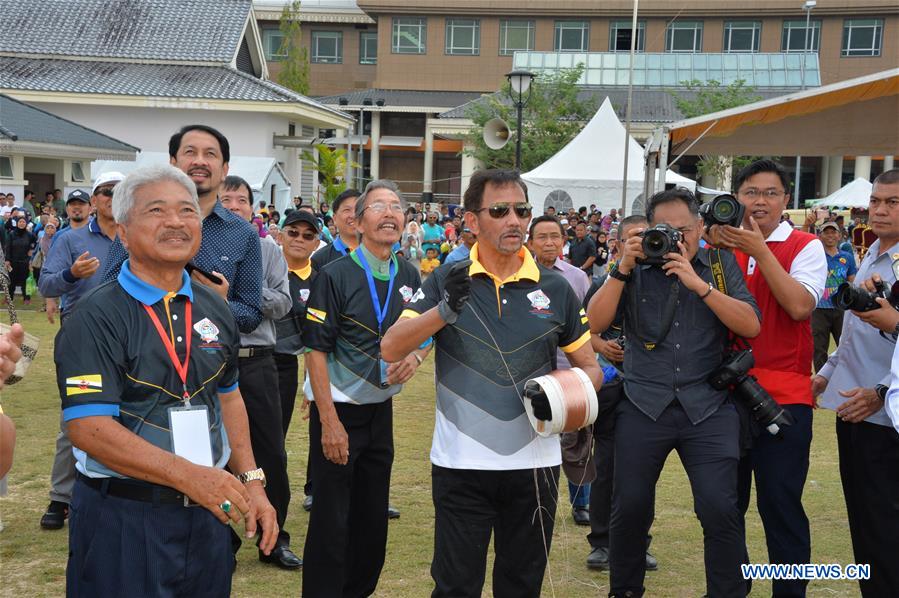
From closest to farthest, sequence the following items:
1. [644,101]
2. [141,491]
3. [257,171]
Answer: [141,491]
[257,171]
[644,101]

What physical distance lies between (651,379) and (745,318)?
551mm

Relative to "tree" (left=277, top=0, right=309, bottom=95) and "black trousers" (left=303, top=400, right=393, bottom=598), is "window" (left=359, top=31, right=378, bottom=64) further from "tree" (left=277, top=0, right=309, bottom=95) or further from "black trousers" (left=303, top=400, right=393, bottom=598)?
"black trousers" (left=303, top=400, right=393, bottom=598)

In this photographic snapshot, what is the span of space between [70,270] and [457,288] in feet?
11.9

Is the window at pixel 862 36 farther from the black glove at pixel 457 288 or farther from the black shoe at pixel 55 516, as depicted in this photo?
the black glove at pixel 457 288

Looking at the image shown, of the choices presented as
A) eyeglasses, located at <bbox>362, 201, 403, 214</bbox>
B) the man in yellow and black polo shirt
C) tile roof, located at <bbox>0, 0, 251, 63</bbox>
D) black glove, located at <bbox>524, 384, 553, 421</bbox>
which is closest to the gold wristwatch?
the man in yellow and black polo shirt

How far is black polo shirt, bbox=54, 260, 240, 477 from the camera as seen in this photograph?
10.3 feet

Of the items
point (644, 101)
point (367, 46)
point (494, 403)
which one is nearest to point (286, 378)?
point (494, 403)

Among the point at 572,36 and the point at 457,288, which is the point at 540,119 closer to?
the point at 572,36

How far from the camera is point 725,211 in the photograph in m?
4.88

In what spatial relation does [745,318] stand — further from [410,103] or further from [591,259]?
[410,103]

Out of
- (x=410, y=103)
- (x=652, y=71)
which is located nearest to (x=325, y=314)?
(x=652, y=71)

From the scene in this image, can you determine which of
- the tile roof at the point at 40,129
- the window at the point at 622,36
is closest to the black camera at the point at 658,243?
the tile roof at the point at 40,129

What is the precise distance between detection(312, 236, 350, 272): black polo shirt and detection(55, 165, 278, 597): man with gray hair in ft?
10.4

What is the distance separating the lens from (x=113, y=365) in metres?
3.16
